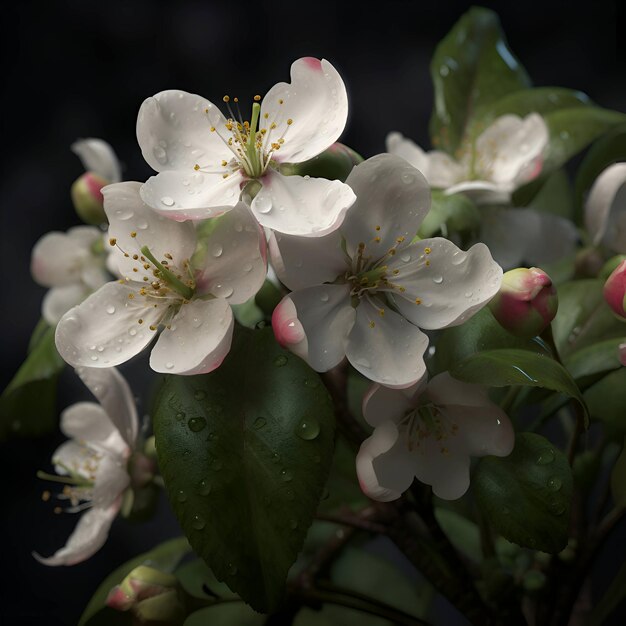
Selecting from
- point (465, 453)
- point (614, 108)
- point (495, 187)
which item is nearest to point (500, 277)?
point (465, 453)

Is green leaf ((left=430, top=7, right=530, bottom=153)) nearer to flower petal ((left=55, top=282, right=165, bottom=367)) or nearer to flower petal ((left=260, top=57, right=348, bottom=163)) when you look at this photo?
flower petal ((left=260, top=57, right=348, bottom=163))

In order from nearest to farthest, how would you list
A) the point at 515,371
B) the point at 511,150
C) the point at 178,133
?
the point at 515,371 → the point at 178,133 → the point at 511,150

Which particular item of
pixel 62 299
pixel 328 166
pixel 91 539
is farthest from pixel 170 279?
pixel 62 299

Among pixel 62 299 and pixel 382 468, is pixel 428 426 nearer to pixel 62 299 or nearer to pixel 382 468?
pixel 382 468

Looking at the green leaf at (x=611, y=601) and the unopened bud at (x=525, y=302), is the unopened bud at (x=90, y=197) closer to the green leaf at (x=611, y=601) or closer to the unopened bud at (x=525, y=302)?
the unopened bud at (x=525, y=302)

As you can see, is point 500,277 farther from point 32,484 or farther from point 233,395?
point 32,484

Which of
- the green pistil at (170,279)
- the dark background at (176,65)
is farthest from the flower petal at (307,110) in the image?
the dark background at (176,65)
